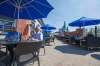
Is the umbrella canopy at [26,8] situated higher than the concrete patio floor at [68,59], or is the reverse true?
the umbrella canopy at [26,8]

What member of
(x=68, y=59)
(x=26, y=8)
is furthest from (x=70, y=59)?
(x=26, y=8)

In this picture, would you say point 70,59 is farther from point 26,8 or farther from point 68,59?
point 26,8

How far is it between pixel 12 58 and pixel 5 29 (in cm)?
854

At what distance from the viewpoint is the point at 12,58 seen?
480 centimetres

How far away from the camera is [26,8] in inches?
334

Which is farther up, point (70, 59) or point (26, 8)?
point (26, 8)

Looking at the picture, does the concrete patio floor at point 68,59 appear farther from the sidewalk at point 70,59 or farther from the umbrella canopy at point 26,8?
the umbrella canopy at point 26,8

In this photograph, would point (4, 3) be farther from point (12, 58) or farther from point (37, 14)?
point (12, 58)

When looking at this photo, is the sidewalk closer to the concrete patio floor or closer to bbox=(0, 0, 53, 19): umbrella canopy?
the concrete patio floor

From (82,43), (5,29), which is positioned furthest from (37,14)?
(82,43)

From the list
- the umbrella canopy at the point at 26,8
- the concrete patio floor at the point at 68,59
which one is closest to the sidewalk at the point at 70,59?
the concrete patio floor at the point at 68,59

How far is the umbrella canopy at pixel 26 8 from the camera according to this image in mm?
7520

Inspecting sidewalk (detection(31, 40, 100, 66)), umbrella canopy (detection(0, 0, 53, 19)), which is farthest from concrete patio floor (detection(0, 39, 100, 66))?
umbrella canopy (detection(0, 0, 53, 19))

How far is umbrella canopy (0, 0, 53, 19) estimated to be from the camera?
752 cm
